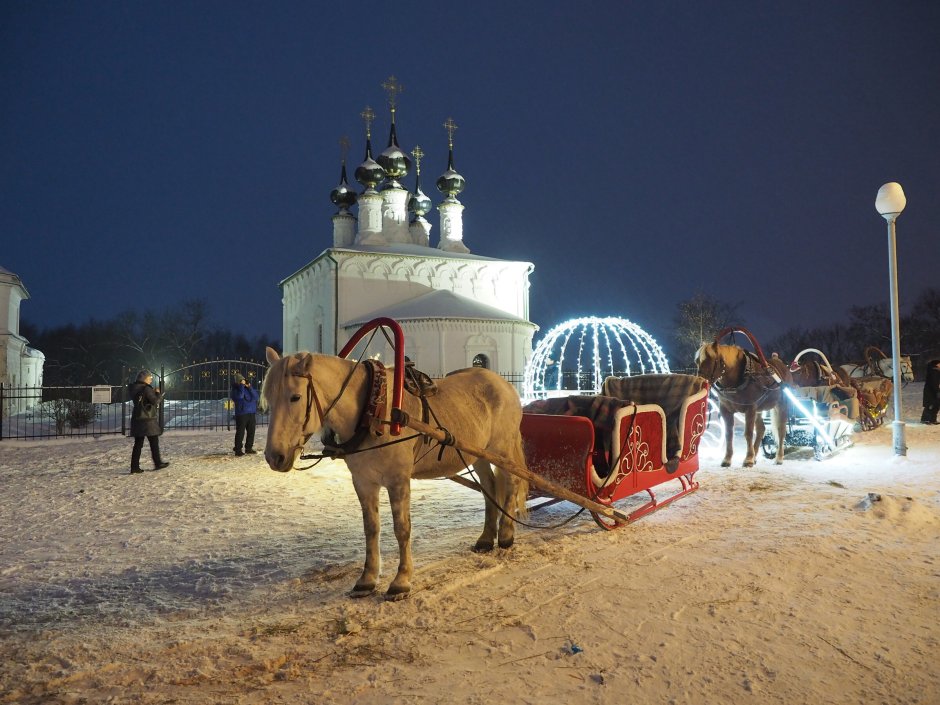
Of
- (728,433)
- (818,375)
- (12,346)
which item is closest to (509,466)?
(728,433)

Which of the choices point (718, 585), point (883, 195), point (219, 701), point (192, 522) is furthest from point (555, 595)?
point (883, 195)

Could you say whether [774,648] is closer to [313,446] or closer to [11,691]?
[11,691]

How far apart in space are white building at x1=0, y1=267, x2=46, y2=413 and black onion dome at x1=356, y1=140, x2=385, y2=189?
18.0 meters

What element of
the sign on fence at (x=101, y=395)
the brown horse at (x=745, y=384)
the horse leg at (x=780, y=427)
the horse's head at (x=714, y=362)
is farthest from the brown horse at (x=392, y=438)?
the sign on fence at (x=101, y=395)

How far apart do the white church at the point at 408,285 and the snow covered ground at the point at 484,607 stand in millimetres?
18522

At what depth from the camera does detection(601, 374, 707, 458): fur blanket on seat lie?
7727 millimetres

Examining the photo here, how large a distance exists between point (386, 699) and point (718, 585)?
255 cm

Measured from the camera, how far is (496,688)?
300 cm

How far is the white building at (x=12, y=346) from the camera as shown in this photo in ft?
88.1

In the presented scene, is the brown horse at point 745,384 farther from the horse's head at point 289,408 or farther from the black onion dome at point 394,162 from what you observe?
the black onion dome at point 394,162

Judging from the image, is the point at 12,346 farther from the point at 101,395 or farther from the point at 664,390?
the point at 664,390

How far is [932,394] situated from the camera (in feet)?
51.2

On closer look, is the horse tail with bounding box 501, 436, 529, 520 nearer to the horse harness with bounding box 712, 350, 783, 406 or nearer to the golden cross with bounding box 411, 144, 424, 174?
the horse harness with bounding box 712, 350, 783, 406

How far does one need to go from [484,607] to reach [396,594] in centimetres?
61
